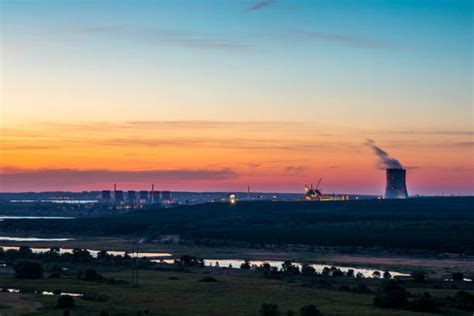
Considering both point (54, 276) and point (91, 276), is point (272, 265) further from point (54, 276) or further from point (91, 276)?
point (54, 276)

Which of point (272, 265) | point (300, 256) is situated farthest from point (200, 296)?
point (300, 256)

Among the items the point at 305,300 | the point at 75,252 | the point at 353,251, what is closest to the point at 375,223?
the point at 353,251

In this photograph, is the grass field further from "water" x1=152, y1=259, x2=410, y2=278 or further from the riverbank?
the riverbank

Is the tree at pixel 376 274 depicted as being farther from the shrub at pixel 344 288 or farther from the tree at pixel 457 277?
the shrub at pixel 344 288

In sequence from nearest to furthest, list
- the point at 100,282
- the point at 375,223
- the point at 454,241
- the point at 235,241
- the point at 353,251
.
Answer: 1. the point at 100,282
2. the point at 353,251
3. the point at 454,241
4. the point at 235,241
5. the point at 375,223

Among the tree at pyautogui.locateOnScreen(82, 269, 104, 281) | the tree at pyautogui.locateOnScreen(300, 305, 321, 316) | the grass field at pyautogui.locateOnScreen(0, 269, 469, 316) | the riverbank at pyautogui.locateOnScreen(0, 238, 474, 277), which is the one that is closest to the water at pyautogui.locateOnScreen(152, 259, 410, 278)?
the riverbank at pyautogui.locateOnScreen(0, 238, 474, 277)

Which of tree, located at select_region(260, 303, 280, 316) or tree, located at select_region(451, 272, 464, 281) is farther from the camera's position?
tree, located at select_region(451, 272, 464, 281)

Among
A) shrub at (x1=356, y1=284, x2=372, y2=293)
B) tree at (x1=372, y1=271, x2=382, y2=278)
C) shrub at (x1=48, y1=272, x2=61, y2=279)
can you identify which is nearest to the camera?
shrub at (x1=356, y1=284, x2=372, y2=293)

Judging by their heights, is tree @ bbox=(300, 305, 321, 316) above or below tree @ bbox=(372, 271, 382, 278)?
below

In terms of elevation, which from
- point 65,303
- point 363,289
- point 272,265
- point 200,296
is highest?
point 272,265

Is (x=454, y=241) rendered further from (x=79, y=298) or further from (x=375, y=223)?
(x=79, y=298)

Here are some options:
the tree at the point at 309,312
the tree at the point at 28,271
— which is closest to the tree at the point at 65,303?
the tree at the point at 309,312
